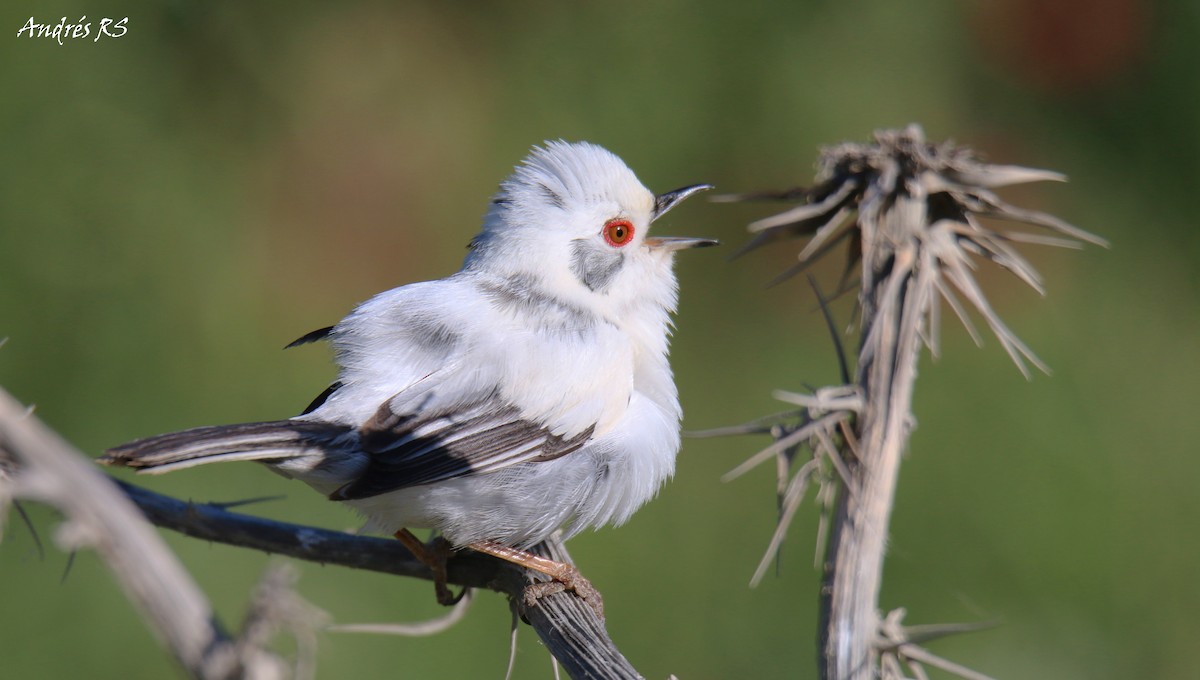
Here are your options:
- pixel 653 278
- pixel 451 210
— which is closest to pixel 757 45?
pixel 451 210

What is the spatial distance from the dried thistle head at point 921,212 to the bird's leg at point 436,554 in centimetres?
135

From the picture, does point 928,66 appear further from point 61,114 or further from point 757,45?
point 61,114

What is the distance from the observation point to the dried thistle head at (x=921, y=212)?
1884 millimetres

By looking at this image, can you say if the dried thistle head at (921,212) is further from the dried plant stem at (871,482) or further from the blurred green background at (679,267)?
the blurred green background at (679,267)

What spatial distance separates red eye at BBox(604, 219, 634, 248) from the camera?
294 cm

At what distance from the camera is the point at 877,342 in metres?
1.83

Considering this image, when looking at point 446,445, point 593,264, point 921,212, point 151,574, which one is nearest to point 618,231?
point 593,264

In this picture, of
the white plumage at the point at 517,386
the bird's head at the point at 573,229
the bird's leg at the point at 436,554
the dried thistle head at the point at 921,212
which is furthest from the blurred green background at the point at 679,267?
the dried thistle head at the point at 921,212

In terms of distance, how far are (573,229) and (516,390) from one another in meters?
0.58

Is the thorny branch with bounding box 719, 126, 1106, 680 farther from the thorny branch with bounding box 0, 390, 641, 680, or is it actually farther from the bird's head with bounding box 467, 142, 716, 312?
the thorny branch with bounding box 0, 390, 641, 680

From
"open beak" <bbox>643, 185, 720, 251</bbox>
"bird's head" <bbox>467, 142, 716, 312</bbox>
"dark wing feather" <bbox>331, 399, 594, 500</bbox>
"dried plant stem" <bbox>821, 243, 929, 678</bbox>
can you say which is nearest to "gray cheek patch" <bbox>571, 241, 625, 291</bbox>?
"bird's head" <bbox>467, 142, 716, 312</bbox>

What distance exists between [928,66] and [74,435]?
4.30 m

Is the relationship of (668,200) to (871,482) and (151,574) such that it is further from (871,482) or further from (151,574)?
(151,574)

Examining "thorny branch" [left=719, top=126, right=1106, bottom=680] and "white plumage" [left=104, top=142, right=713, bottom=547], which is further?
"white plumage" [left=104, top=142, right=713, bottom=547]
